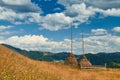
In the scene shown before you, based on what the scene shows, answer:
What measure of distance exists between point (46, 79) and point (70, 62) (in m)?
48.9

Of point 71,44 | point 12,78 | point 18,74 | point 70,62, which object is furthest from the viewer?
point 71,44

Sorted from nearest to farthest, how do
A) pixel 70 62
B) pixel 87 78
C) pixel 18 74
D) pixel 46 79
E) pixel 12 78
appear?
pixel 12 78
pixel 18 74
pixel 46 79
pixel 87 78
pixel 70 62

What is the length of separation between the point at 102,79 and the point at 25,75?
1685 cm

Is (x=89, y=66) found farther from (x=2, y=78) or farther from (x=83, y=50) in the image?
(x=2, y=78)

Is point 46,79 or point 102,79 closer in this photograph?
point 46,79

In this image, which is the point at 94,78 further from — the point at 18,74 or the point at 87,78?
the point at 18,74

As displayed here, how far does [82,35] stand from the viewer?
78.2m

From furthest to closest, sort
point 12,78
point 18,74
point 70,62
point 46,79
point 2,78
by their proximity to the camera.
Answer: point 70,62, point 46,79, point 18,74, point 12,78, point 2,78

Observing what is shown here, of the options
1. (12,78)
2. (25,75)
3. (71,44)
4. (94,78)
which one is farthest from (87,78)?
(71,44)

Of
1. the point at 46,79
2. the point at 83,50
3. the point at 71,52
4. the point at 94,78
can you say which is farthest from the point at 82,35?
the point at 46,79

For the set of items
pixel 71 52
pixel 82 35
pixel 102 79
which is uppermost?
pixel 82 35

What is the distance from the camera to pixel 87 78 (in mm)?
27500

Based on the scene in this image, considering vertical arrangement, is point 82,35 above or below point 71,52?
above

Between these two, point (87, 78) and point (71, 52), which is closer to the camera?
point (87, 78)
